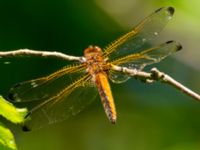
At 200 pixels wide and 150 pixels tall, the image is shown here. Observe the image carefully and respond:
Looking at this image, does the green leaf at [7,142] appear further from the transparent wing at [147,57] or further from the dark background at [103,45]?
the dark background at [103,45]

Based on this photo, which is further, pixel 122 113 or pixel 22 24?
pixel 122 113

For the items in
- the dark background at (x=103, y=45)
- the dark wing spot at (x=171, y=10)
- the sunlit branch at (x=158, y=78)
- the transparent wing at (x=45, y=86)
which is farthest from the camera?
the dark background at (x=103, y=45)

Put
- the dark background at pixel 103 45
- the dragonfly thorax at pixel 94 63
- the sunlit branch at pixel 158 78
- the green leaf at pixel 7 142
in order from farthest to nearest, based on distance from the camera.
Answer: the dark background at pixel 103 45 < the dragonfly thorax at pixel 94 63 < the sunlit branch at pixel 158 78 < the green leaf at pixel 7 142

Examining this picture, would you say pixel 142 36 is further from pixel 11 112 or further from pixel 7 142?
pixel 7 142

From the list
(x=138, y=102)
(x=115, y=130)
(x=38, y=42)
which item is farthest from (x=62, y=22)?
(x=115, y=130)

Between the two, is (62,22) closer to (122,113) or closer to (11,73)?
(11,73)

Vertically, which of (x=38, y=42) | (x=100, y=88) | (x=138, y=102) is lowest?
(x=100, y=88)

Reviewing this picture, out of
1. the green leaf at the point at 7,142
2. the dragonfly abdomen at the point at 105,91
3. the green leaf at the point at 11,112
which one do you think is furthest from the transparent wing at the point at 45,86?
the green leaf at the point at 7,142
